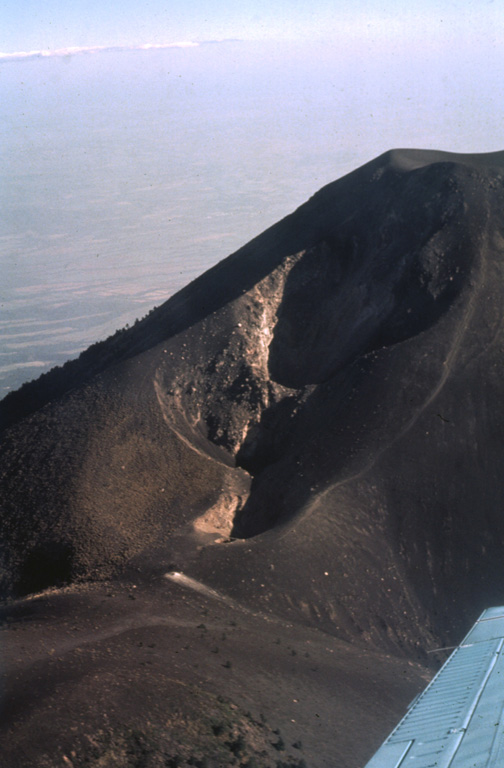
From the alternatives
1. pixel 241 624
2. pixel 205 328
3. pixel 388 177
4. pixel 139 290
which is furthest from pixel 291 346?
pixel 139 290

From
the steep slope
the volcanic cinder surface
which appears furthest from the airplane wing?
the steep slope

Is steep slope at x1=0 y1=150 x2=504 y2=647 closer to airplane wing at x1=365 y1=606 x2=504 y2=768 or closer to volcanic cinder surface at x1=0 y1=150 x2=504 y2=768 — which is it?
volcanic cinder surface at x1=0 y1=150 x2=504 y2=768

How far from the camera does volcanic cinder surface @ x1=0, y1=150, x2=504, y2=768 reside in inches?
448

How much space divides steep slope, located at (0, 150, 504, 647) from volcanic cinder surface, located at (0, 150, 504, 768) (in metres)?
0.08

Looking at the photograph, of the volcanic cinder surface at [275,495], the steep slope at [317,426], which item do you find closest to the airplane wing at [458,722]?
the volcanic cinder surface at [275,495]

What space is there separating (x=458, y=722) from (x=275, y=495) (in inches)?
575

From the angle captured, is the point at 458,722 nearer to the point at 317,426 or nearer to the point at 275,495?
the point at 275,495

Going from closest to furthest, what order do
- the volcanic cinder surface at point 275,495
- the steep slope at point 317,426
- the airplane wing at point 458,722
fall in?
the airplane wing at point 458,722 < the volcanic cinder surface at point 275,495 < the steep slope at point 317,426

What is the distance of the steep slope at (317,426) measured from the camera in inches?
734

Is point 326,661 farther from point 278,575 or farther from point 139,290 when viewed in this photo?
point 139,290

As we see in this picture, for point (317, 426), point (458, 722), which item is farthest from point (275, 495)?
point (458, 722)

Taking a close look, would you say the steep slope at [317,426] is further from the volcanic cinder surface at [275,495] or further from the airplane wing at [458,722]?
the airplane wing at [458,722]

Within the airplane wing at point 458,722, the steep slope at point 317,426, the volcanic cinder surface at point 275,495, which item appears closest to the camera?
the airplane wing at point 458,722

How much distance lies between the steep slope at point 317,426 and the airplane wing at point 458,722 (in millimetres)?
8374
